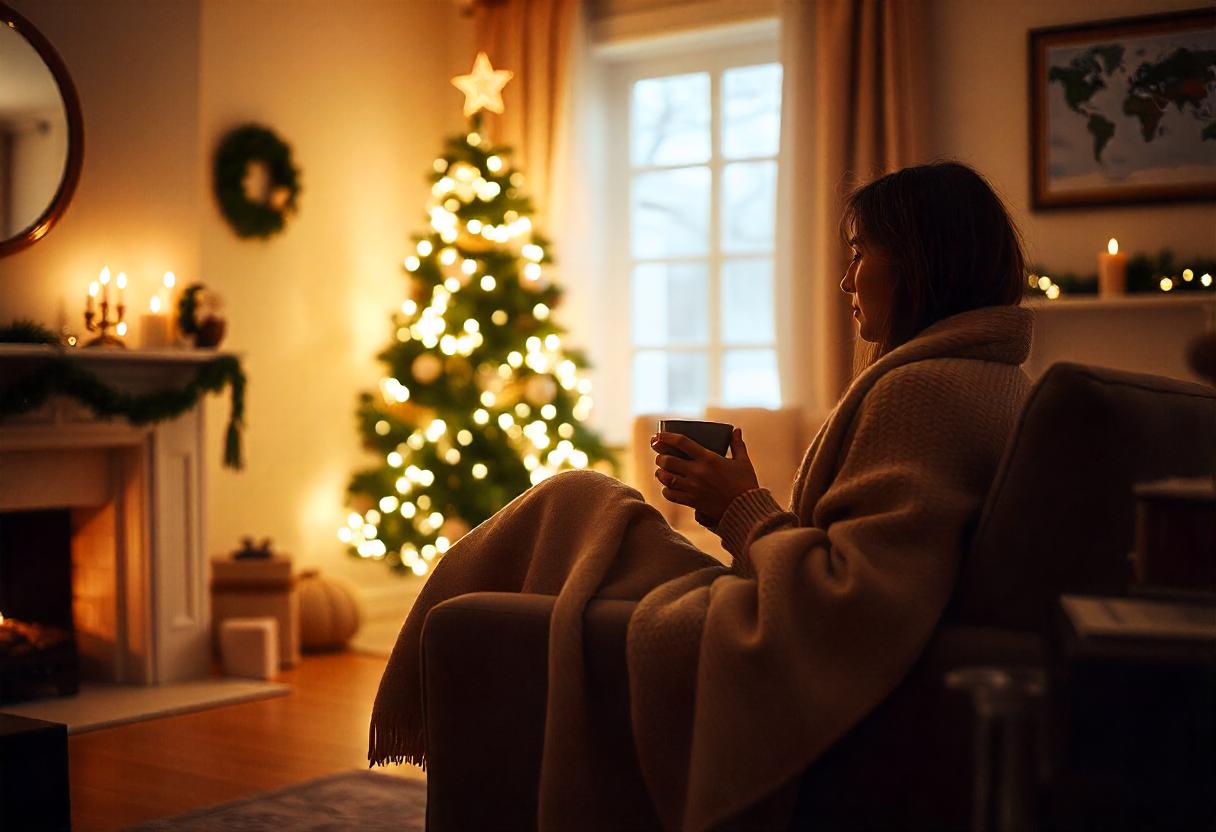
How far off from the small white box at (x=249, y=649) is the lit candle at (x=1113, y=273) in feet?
9.74

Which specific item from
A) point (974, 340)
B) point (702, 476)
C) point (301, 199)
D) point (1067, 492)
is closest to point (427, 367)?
point (301, 199)

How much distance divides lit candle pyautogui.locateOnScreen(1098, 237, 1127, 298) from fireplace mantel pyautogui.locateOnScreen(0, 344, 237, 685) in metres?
2.92

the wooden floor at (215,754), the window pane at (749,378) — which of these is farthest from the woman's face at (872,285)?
the window pane at (749,378)

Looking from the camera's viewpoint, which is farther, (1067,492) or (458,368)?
(458,368)

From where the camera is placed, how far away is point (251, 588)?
4.42 m

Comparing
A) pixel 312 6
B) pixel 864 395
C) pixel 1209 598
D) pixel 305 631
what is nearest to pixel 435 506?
pixel 305 631

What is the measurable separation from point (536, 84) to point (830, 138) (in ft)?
4.64

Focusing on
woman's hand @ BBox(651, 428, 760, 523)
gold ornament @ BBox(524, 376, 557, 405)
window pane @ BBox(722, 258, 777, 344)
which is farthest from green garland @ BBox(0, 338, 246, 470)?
woman's hand @ BBox(651, 428, 760, 523)

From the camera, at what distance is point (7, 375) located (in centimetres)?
374

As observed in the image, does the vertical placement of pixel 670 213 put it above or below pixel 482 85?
below

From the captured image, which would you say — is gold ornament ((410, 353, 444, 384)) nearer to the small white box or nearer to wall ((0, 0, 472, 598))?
wall ((0, 0, 472, 598))

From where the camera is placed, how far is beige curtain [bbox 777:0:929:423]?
4656 millimetres

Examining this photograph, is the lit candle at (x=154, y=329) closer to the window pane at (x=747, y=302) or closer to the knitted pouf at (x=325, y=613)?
the knitted pouf at (x=325, y=613)

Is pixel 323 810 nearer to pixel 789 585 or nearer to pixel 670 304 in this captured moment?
pixel 789 585
